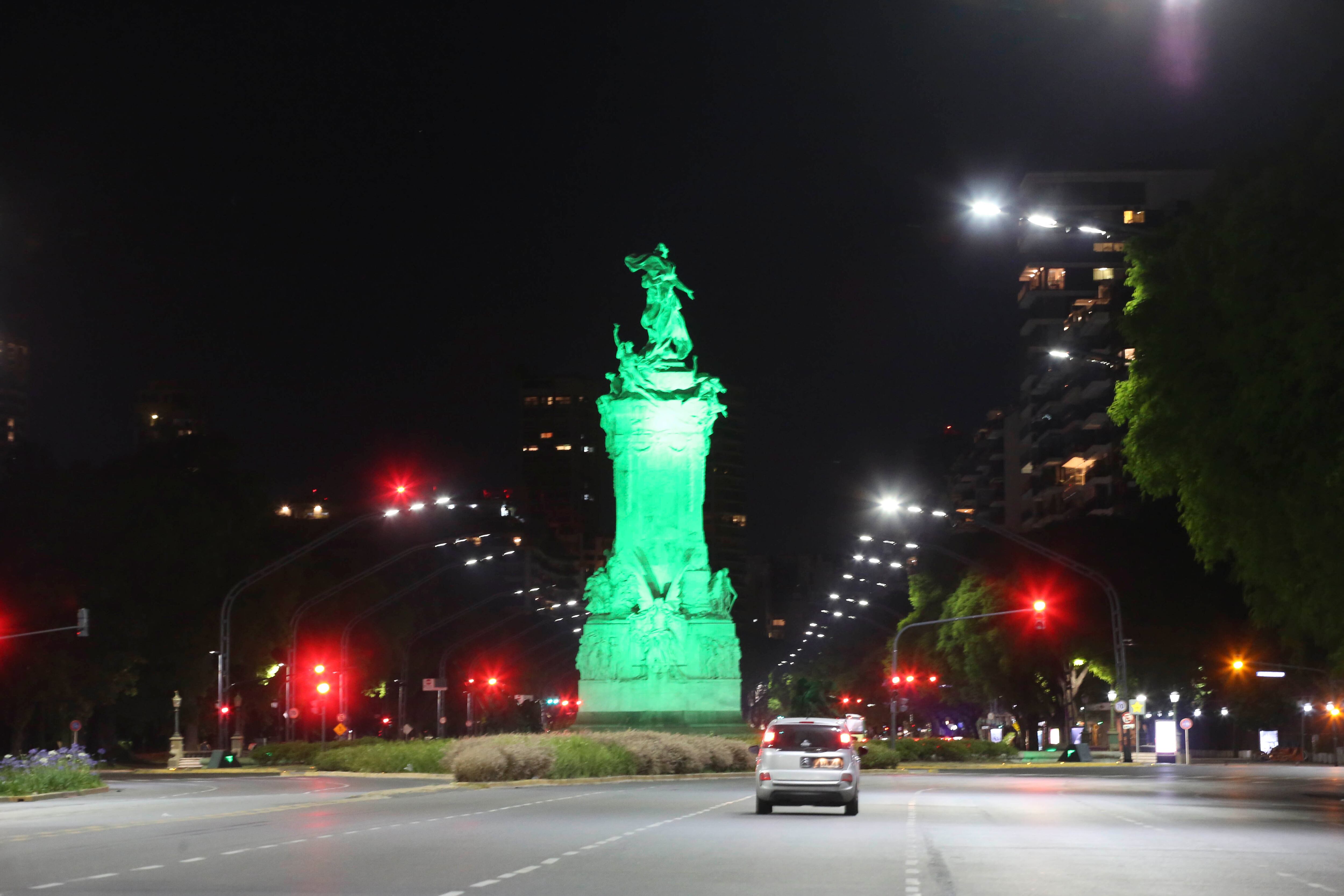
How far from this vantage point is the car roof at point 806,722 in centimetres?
3108

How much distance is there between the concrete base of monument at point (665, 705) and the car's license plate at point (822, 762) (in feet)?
123

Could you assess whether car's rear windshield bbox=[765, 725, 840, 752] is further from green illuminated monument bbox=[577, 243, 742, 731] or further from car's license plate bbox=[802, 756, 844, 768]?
green illuminated monument bbox=[577, 243, 742, 731]

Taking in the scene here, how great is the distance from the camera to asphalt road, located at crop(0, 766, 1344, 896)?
55.5 ft

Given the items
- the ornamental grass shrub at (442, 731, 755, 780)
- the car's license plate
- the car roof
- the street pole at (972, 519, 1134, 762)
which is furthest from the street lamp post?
the car's license plate

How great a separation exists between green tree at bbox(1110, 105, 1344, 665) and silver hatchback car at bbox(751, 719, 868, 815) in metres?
7.75

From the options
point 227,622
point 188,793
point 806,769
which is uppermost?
point 227,622

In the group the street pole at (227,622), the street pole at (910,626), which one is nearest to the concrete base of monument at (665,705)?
the street pole at (910,626)

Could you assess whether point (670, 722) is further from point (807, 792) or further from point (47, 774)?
point (807, 792)

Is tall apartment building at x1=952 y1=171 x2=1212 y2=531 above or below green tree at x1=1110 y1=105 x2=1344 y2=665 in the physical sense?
above

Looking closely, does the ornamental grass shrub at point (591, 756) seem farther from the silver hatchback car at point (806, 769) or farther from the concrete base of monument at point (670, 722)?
the silver hatchback car at point (806, 769)

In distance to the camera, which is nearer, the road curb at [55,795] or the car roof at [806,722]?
the car roof at [806,722]

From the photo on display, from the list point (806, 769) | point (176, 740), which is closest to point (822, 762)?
point (806, 769)

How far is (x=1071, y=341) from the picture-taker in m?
129

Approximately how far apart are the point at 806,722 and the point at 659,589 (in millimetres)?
37980
